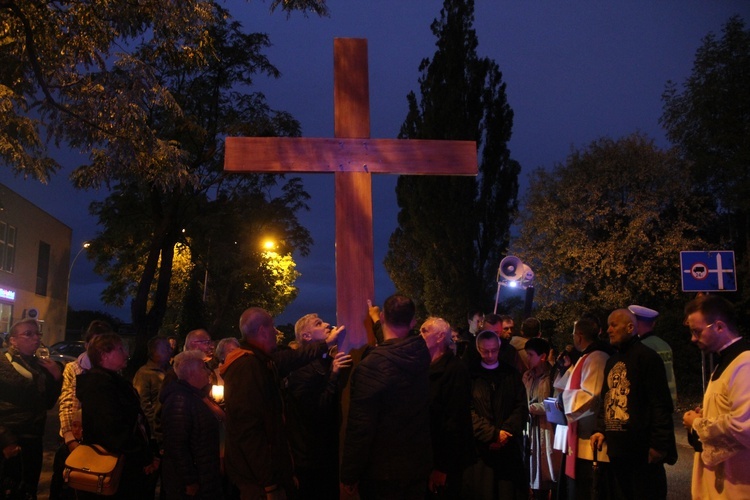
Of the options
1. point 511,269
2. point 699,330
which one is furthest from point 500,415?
point 511,269

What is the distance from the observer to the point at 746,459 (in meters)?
3.93

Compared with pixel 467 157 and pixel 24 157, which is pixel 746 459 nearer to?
pixel 467 157

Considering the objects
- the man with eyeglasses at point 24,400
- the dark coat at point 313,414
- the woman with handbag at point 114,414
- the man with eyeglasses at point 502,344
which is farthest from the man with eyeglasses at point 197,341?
the man with eyeglasses at point 502,344

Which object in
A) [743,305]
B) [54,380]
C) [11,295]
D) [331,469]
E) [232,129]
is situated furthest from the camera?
[11,295]

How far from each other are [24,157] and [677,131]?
72.5 feet

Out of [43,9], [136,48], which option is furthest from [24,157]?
[136,48]

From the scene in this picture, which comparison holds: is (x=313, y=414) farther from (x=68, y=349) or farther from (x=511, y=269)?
(x=68, y=349)

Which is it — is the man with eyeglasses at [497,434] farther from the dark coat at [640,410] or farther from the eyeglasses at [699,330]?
the eyeglasses at [699,330]

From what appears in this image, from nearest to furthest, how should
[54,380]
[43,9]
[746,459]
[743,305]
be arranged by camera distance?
[746,459] → [54,380] → [43,9] → [743,305]

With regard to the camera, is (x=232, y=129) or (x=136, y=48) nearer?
(x=136, y=48)

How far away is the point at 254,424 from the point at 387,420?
33.3 inches

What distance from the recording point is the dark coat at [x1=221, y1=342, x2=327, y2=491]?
4.38 meters

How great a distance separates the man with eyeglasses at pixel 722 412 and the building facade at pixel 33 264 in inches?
1290

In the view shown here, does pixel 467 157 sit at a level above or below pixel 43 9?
below
